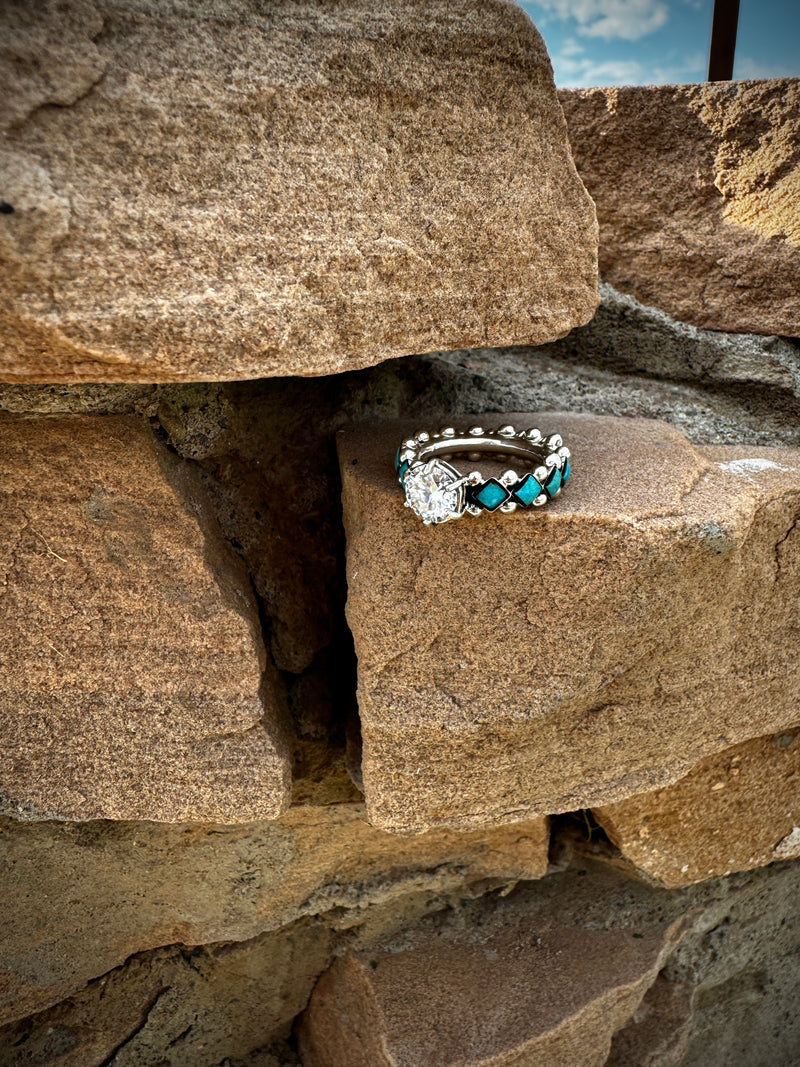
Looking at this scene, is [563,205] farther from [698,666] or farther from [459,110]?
[698,666]

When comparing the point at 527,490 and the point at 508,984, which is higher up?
the point at 527,490

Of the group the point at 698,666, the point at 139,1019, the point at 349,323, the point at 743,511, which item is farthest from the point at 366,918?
the point at 349,323

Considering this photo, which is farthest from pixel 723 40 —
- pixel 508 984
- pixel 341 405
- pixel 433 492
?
pixel 508 984

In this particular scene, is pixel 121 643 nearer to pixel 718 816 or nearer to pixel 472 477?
pixel 472 477

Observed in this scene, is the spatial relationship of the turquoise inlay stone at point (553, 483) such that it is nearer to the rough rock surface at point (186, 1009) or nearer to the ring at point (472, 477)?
the ring at point (472, 477)

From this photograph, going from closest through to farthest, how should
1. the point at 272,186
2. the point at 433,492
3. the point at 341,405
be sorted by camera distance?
the point at 272,186, the point at 433,492, the point at 341,405

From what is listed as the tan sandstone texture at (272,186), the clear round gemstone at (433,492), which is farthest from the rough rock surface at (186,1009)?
the tan sandstone texture at (272,186)

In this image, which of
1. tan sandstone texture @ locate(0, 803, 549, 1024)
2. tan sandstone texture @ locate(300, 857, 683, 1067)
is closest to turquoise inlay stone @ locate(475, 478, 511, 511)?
tan sandstone texture @ locate(0, 803, 549, 1024)
